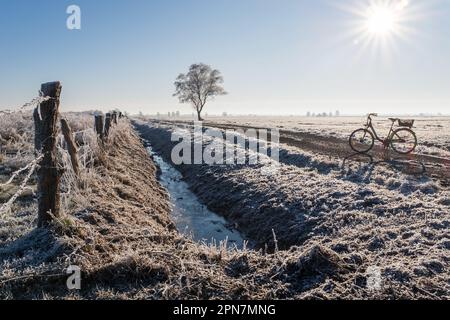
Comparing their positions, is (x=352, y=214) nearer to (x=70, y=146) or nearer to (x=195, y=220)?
(x=195, y=220)

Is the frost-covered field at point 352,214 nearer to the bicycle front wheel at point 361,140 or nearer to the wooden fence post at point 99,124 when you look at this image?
the bicycle front wheel at point 361,140

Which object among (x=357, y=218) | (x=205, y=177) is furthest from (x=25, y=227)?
(x=205, y=177)

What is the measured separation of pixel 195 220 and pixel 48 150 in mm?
7210

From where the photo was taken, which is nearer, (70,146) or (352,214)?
(352,214)

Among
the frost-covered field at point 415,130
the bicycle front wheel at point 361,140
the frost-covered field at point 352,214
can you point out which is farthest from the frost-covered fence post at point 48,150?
the frost-covered field at point 415,130

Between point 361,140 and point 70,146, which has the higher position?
point 70,146

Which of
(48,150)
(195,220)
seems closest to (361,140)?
(195,220)

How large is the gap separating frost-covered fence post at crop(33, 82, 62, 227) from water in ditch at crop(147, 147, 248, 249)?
3.41m

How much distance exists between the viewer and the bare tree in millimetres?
86250

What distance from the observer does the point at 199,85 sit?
86.6 metres

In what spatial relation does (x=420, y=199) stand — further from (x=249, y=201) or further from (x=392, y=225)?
(x=249, y=201)

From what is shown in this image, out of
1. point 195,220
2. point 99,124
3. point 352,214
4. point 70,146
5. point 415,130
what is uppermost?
point 99,124

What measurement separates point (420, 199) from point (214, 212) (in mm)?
7222

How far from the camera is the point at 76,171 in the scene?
Answer: 9.91 m
